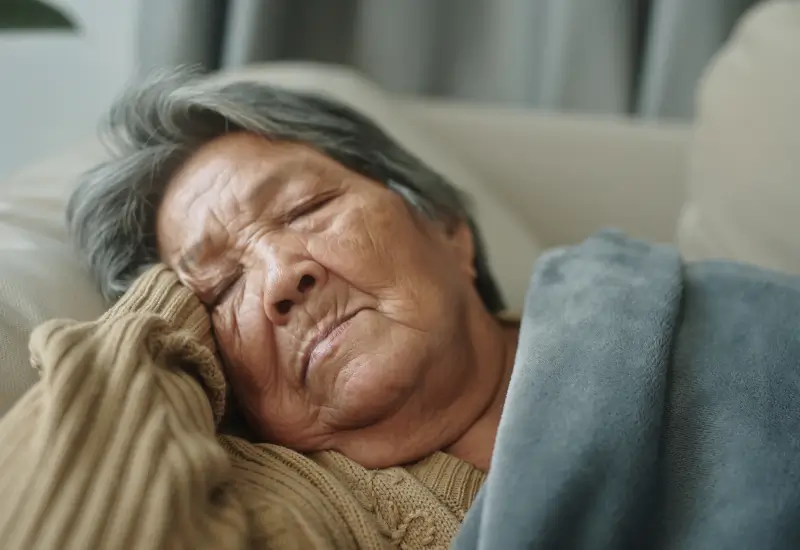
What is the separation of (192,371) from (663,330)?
39 cm

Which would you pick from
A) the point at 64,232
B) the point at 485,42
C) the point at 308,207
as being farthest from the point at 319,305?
the point at 485,42

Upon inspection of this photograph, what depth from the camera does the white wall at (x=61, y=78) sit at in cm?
163

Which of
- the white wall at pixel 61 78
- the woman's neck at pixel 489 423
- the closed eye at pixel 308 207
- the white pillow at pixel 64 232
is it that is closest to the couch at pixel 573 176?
the white pillow at pixel 64 232

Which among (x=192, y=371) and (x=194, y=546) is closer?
(x=194, y=546)

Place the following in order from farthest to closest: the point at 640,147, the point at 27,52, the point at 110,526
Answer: the point at 27,52
the point at 640,147
the point at 110,526

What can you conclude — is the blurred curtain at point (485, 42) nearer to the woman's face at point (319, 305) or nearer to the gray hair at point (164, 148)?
the gray hair at point (164, 148)

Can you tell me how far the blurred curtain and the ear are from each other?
754mm

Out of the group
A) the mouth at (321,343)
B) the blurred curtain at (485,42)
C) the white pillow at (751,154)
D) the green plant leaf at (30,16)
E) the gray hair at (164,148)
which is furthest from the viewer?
the blurred curtain at (485,42)

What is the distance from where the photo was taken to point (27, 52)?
5.35ft

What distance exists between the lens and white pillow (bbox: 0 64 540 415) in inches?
27.0

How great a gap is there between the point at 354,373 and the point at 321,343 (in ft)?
0.14

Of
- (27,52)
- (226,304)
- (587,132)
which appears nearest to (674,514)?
(226,304)

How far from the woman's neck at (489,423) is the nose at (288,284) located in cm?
20

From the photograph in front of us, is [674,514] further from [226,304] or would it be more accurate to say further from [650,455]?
[226,304]
